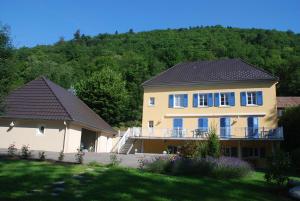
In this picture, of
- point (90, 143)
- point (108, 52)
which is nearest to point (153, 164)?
point (90, 143)

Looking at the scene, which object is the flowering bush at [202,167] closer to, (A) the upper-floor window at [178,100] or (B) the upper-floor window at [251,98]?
(B) the upper-floor window at [251,98]

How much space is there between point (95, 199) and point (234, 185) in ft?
18.6

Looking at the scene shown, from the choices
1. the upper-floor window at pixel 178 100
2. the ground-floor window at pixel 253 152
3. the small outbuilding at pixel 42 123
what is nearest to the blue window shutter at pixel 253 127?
the ground-floor window at pixel 253 152

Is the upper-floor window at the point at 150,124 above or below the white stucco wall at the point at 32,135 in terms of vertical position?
above

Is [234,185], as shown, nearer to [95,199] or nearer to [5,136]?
[95,199]

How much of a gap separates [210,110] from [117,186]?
25.6 m

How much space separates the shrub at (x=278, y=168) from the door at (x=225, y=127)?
66.1 feet

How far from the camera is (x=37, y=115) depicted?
26938mm

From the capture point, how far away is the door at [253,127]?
30981mm

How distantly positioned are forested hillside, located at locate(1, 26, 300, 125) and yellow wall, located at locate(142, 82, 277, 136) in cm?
1194

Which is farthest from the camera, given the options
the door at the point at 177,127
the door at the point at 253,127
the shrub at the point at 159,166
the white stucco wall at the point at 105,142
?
the white stucco wall at the point at 105,142

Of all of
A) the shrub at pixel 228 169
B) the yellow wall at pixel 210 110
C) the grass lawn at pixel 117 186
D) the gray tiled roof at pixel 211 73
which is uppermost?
the gray tiled roof at pixel 211 73

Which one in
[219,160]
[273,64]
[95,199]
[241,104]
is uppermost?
[273,64]

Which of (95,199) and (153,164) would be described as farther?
(153,164)
